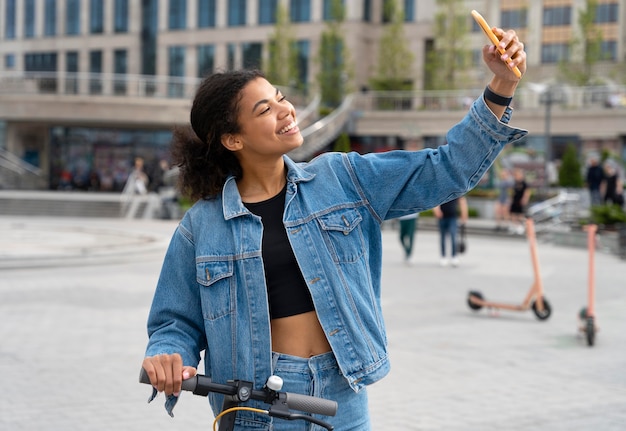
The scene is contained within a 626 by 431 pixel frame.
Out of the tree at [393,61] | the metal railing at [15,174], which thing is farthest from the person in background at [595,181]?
the metal railing at [15,174]

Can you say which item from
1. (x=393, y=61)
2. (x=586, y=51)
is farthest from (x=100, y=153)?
(x=586, y=51)

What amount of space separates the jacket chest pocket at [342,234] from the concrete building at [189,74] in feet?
117

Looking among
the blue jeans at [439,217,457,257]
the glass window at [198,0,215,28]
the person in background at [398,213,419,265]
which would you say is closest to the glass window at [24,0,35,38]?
the glass window at [198,0,215,28]

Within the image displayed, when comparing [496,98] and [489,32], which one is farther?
[496,98]

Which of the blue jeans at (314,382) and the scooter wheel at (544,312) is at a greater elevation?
the blue jeans at (314,382)

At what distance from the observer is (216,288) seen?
2926 millimetres

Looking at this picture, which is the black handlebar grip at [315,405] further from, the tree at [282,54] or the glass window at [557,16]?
the glass window at [557,16]

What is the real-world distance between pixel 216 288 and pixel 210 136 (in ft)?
1.70

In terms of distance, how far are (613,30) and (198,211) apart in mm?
64091

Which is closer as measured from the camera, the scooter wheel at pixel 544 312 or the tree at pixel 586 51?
the scooter wheel at pixel 544 312

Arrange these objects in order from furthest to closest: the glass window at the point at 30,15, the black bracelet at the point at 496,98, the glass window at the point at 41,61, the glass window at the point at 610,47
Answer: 1. the glass window at the point at 41,61
2. the glass window at the point at 30,15
3. the glass window at the point at 610,47
4. the black bracelet at the point at 496,98

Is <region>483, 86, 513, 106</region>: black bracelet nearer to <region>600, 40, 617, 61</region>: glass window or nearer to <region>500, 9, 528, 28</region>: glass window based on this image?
<region>600, 40, 617, 61</region>: glass window

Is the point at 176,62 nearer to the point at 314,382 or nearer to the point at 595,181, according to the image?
the point at 595,181

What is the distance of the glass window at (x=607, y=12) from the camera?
62281 millimetres
